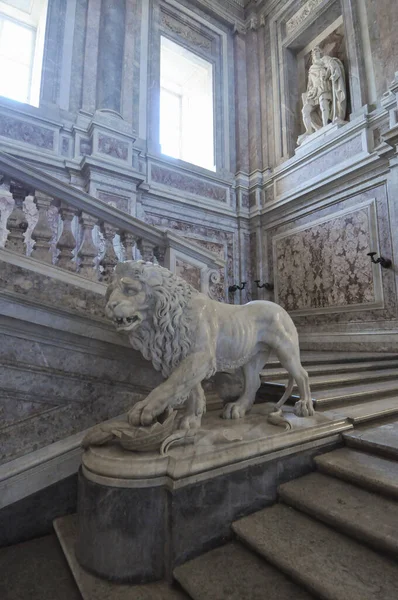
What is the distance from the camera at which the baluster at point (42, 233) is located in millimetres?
2119

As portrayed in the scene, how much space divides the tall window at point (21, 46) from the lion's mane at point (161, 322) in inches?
211

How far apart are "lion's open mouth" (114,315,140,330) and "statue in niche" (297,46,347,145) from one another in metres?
5.87

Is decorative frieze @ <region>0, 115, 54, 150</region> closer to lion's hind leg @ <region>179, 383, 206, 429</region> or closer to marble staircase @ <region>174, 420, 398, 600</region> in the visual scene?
lion's hind leg @ <region>179, 383, 206, 429</region>

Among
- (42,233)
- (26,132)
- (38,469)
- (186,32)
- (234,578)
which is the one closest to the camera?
(234,578)

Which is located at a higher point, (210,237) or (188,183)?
(188,183)

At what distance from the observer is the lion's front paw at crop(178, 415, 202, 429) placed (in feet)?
5.18

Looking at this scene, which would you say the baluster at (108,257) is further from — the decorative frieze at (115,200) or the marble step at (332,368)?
the decorative frieze at (115,200)

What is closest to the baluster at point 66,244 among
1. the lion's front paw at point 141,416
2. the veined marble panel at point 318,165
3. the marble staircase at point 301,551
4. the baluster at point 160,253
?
the baluster at point 160,253

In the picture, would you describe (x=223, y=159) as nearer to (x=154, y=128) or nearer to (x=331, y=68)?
(x=154, y=128)

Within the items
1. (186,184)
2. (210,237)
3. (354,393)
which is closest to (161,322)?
(354,393)

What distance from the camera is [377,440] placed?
179 cm

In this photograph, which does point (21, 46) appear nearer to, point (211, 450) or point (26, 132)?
point (26, 132)

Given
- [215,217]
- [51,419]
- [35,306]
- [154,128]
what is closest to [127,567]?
[51,419]

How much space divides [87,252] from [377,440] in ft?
6.91
